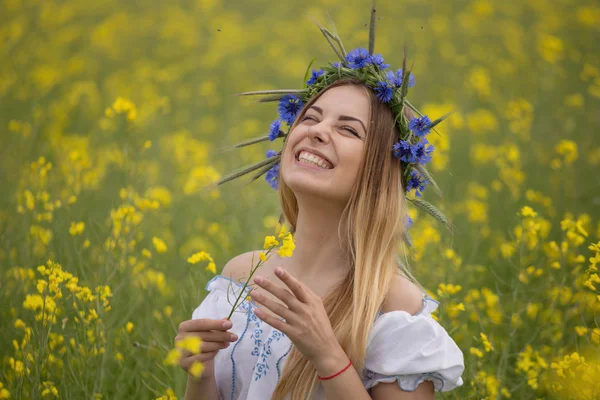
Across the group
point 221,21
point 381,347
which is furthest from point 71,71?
point 381,347

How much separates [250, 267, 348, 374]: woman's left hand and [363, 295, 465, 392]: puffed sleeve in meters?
0.16

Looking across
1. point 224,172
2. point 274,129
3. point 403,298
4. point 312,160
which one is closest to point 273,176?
point 274,129

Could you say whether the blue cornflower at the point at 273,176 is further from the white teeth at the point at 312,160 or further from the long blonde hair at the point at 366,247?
the white teeth at the point at 312,160

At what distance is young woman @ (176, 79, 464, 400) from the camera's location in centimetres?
186

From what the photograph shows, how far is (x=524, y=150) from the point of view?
5738 millimetres

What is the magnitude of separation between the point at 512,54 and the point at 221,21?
395cm

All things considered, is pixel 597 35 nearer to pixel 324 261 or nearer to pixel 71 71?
pixel 71 71

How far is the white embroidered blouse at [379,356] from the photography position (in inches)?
76.1

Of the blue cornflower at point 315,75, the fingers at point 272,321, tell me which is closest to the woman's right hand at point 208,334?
the fingers at point 272,321

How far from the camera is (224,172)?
5.68 m

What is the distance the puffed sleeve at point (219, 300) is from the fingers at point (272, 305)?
52cm

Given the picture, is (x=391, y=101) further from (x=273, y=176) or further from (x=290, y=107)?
(x=273, y=176)

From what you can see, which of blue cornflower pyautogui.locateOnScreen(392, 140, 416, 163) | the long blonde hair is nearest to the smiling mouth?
the long blonde hair

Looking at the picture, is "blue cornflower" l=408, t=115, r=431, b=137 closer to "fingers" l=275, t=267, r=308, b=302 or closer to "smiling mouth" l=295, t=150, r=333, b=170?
A: "smiling mouth" l=295, t=150, r=333, b=170
